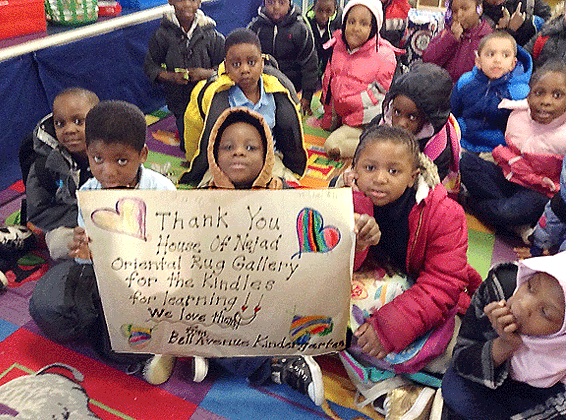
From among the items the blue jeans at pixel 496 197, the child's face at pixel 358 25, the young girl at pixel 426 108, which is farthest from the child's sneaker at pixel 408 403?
the child's face at pixel 358 25

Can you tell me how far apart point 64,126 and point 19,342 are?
716 mm

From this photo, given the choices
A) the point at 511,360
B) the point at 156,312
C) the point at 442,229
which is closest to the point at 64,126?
the point at 156,312

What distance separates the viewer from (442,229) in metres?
1.23

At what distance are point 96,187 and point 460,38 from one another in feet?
8.54

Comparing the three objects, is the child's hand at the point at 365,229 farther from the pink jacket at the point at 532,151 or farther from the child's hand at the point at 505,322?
the pink jacket at the point at 532,151

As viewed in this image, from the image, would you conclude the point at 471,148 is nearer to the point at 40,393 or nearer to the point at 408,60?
the point at 408,60

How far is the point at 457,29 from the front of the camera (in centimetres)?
297

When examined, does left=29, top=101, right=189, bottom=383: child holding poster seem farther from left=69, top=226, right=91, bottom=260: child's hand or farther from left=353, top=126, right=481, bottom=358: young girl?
left=353, top=126, right=481, bottom=358: young girl

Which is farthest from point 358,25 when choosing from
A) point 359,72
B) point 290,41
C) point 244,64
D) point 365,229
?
point 365,229

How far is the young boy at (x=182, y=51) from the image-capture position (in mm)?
2742

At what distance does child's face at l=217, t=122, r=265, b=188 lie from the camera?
4.47ft

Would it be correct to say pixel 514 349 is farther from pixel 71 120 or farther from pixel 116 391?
pixel 71 120

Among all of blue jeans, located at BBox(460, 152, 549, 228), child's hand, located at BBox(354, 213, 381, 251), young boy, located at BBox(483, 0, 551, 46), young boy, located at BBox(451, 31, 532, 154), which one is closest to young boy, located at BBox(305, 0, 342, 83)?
young boy, located at BBox(483, 0, 551, 46)

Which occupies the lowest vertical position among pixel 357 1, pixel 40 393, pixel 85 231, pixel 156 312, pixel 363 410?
pixel 363 410
